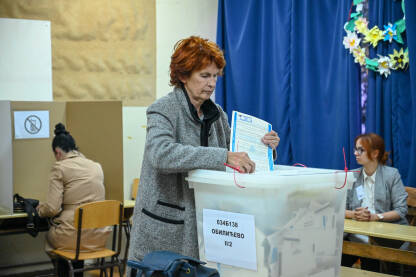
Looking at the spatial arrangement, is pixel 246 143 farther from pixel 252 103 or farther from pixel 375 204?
pixel 252 103

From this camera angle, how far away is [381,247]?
9.39 feet

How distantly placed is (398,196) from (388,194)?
7cm

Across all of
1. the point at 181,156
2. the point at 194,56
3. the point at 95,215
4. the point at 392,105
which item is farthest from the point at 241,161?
the point at 392,105

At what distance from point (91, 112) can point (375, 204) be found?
2396 mm

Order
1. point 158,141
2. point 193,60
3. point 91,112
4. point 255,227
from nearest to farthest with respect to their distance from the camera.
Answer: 1. point 255,227
2. point 158,141
3. point 193,60
4. point 91,112

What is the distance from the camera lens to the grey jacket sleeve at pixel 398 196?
3.53 metres

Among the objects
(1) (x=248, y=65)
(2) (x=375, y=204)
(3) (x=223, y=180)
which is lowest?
(2) (x=375, y=204)

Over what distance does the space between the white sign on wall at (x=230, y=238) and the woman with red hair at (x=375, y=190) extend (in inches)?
84.8

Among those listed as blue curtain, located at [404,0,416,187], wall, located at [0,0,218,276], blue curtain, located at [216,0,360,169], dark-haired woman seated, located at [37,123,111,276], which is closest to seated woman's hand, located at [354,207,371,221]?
blue curtain, located at [404,0,416,187]

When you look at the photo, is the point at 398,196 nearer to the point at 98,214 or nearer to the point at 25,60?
the point at 98,214

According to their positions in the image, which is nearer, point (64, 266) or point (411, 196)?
point (411, 196)

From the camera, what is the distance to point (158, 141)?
1517 mm

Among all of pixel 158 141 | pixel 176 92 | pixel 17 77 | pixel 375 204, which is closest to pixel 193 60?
pixel 176 92

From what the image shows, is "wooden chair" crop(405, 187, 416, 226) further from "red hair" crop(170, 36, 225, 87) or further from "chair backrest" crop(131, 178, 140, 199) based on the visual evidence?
"red hair" crop(170, 36, 225, 87)
